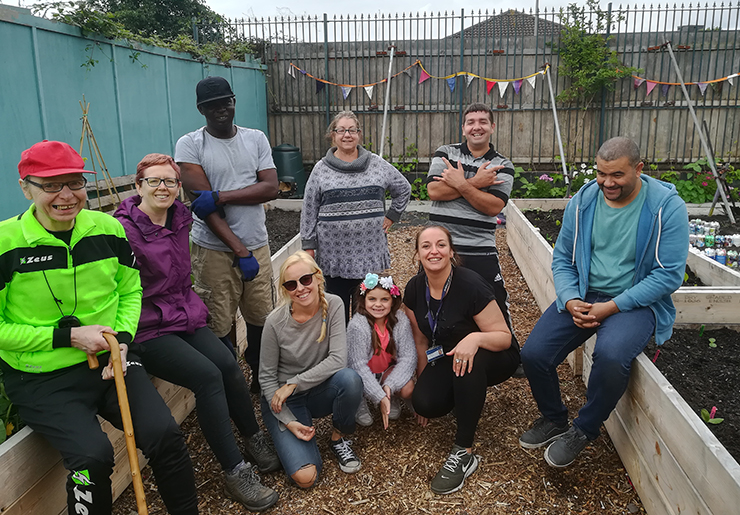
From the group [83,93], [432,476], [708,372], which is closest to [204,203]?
[432,476]

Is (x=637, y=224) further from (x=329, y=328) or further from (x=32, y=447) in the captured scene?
(x=32, y=447)

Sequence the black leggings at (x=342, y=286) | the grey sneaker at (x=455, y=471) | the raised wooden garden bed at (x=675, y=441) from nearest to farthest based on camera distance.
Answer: the raised wooden garden bed at (x=675, y=441), the grey sneaker at (x=455, y=471), the black leggings at (x=342, y=286)

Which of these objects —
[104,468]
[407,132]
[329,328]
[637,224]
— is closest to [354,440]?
[329,328]

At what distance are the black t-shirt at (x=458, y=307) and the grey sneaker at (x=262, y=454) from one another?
3.25 feet

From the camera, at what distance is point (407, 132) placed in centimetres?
979

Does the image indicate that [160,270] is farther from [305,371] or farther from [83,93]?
[83,93]

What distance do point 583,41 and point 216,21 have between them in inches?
248

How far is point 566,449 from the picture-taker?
2.57 m

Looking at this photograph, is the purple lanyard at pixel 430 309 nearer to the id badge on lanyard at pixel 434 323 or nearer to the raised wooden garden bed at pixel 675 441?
the id badge on lanyard at pixel 434 323

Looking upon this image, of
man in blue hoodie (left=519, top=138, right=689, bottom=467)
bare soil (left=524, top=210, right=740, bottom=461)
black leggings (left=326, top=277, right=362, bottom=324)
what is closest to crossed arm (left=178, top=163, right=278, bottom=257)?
black leggings (left=326, top=277, right=362, bottom=324)

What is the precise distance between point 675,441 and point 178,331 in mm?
2113

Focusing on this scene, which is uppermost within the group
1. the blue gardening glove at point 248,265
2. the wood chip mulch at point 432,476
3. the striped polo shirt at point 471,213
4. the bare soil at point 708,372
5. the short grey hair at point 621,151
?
the short grey hair at point 621,151

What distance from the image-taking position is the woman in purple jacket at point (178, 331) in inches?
95.8

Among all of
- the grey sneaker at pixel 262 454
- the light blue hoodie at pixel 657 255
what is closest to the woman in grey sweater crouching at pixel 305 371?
the grey sneaker at pixel 262 454
